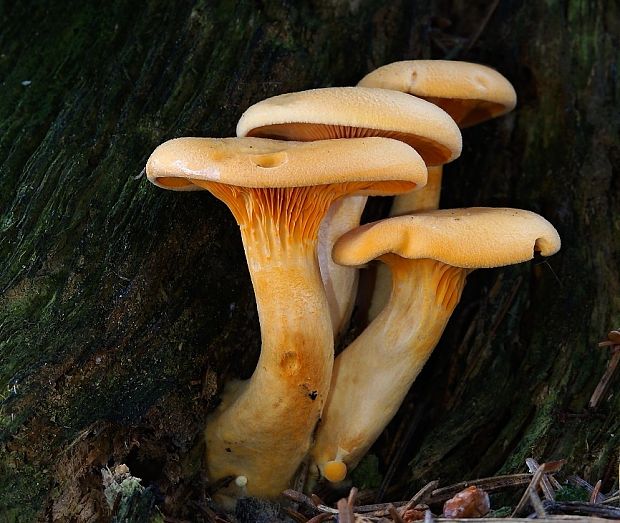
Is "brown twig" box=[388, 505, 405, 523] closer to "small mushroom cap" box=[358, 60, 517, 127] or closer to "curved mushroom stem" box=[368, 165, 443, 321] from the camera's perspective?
"curved mushroom stem" box=[368, 165, 443, 321]

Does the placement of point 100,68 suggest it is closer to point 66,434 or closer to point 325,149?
point 325,149

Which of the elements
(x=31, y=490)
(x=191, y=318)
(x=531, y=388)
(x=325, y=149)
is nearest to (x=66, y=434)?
(x=31, y=490)

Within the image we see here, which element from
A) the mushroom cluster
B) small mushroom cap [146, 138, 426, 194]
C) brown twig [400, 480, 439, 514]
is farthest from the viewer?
brown twig [400, 480, 439, 514]

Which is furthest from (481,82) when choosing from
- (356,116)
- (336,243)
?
(336,243)

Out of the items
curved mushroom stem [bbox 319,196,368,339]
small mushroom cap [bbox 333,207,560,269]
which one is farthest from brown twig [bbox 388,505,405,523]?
curved mushroom stem [bbox 319,196,368,339]

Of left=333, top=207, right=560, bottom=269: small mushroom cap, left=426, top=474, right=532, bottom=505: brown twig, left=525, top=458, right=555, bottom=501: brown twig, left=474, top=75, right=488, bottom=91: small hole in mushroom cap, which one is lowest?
left=426, top=474, right=532, bottom=505: brown twig

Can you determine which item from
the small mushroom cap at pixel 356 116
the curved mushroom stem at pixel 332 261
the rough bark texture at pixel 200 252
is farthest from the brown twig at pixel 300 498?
the small mushroom cap at pixel 356 116
